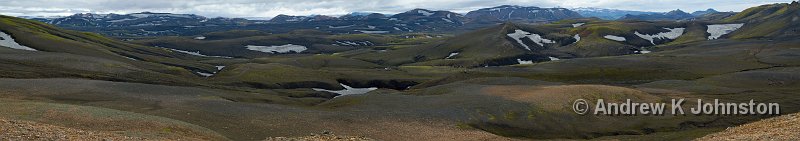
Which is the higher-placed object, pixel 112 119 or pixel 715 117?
pixel 112 119

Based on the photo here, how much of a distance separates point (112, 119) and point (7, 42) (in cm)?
15419

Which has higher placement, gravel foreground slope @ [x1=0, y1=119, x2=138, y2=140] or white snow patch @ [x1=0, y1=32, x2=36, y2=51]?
white snow patch @ [x1=0, y1=32, x2=36, y2=51]

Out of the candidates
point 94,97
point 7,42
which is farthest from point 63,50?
point 94,97

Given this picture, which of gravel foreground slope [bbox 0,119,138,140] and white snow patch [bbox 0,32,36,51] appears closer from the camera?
gravel foreground slope [bbox 0,119,138,140]

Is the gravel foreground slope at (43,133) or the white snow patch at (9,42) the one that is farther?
the white snow patch at (9,42)

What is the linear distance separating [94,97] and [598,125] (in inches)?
2368

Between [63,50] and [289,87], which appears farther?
[63,50]

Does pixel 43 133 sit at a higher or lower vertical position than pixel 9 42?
lower

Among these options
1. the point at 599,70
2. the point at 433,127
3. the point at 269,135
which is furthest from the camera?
the point at 599,70

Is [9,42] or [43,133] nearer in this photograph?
[43,133]

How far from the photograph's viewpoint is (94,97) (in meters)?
74.8

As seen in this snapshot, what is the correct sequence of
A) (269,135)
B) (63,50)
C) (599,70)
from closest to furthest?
(269,135), (599,70), (63,50)

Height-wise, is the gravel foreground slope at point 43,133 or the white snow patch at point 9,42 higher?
the white snow patch at point 9,42

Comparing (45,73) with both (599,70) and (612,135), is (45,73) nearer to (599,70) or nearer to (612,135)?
(612,135)
